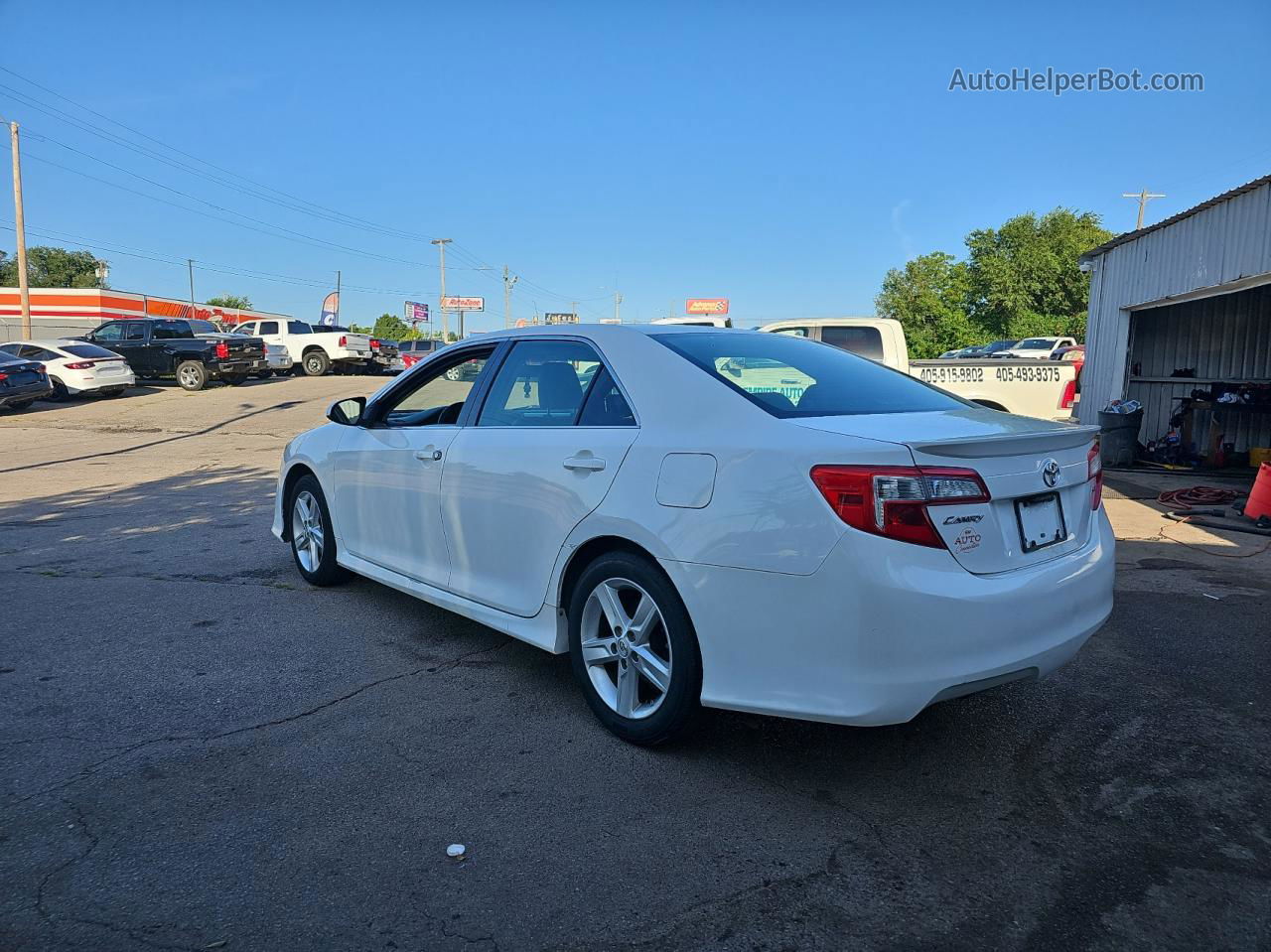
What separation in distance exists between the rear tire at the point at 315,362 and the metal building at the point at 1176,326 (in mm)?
24475

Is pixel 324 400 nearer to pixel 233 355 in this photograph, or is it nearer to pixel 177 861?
pixel 233 355

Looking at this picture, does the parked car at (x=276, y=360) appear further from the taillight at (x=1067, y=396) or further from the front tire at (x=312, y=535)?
the front tire at (x=312, y=535)

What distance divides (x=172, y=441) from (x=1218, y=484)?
629 inches

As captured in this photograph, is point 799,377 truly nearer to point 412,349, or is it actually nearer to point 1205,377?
point 1205,377

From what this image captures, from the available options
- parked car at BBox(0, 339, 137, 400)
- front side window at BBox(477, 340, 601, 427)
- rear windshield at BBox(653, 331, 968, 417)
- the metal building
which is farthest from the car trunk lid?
parked car at BBox(0, 339, 137, 400)

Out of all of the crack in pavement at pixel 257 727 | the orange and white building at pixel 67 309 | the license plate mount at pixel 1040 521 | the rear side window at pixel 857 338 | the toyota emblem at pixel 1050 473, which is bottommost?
the crack in pavement at pixel 257 727

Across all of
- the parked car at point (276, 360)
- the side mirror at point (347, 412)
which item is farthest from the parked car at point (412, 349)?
the side mirror at point (347, 412)

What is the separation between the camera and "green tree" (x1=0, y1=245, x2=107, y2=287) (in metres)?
82.8

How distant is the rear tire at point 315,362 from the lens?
3091cm

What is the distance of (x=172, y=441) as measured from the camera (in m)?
15.7

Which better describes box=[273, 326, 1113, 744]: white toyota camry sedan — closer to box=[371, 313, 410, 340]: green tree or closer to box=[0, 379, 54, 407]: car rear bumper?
box=[0, 379, 54, 407]: car rear bumper

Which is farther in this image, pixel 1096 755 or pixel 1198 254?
pixel 1198 254

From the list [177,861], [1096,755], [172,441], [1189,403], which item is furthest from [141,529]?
[1189,403]

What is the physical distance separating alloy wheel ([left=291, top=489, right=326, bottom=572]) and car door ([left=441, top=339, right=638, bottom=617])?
5.54ft
